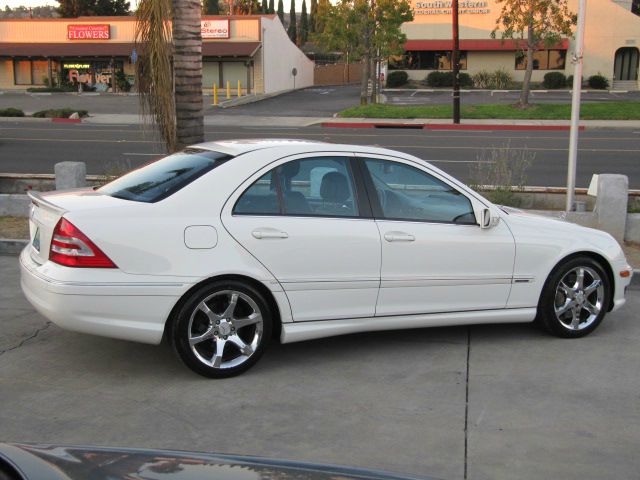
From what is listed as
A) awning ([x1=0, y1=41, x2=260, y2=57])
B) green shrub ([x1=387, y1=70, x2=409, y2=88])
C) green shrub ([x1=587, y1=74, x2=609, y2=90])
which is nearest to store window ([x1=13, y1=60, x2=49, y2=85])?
awning ([x1=0, y1=41, x2=260, y2=57])

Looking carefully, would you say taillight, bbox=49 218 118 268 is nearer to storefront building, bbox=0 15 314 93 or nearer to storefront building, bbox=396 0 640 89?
storefront building, bbox=0 15 314 93

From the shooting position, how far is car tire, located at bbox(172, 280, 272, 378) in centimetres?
514

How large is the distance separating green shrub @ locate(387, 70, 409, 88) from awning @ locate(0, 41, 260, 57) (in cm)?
1013

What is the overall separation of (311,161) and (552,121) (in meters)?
26.8

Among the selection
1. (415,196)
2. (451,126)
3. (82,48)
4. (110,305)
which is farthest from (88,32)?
(110,305)

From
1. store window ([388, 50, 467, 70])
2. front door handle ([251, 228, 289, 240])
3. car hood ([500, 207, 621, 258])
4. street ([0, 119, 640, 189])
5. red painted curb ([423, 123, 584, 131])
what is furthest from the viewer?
store window ([388, 50, 467, 70])

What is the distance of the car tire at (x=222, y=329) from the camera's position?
514cm

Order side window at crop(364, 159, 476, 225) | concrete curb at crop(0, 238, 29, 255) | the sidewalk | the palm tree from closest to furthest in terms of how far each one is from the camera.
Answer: side window at crop(364, 159, 476, 225), concrete curb at crop(0, 238, 29, 255), the palm tree, the sidewalk

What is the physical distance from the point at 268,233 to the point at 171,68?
226 inches

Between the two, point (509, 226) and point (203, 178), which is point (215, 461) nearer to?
point (203, 178)

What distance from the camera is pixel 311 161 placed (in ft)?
18.6

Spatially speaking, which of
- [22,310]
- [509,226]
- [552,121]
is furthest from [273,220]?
[552,121]

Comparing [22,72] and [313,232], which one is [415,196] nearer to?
[313,232]

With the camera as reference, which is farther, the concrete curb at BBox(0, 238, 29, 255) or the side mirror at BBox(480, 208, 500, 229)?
the concrete curb at BBox(0, 238, 29, 255)
